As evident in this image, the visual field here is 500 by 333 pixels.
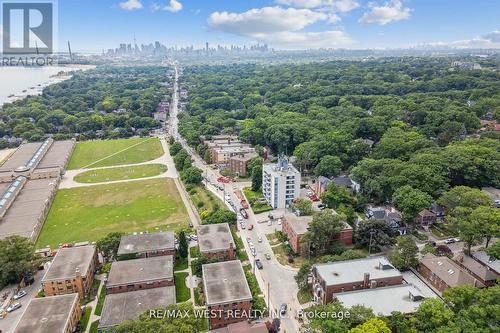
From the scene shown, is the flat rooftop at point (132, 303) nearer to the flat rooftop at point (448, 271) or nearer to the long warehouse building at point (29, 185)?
the long warehouse building at point (29, 185)

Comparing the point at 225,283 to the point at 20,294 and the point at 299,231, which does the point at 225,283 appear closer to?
the point at 299,231

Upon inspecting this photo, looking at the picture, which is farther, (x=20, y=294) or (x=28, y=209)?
(x=28, y=209)

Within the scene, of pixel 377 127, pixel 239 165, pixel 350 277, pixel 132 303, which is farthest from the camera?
pixel 377 127

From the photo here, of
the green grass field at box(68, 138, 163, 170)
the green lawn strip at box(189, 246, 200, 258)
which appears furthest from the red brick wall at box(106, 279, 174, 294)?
the green grass field at box(68, 138, 163, 170)

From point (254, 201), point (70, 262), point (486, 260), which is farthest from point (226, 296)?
point (486, 260)

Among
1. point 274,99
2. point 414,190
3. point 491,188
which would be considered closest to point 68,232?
point 414,190

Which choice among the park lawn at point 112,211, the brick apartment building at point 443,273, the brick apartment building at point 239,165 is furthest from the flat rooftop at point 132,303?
the brick apartment building at point 239,165
